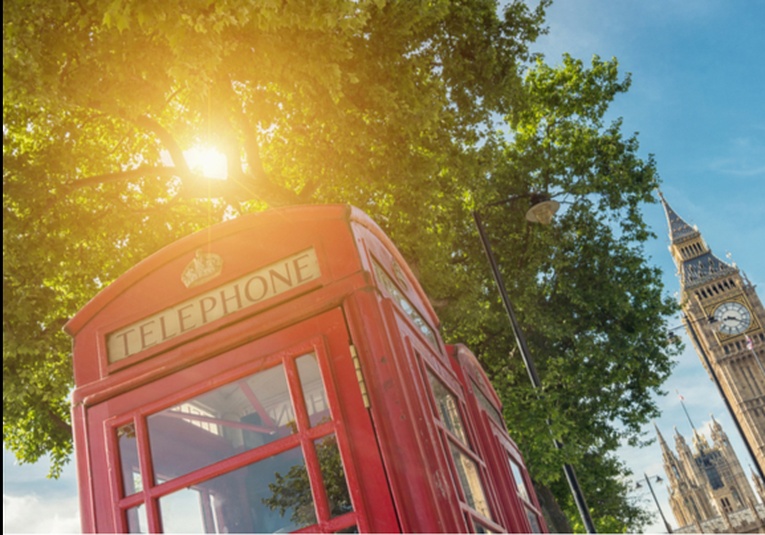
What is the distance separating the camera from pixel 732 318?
4535 inches

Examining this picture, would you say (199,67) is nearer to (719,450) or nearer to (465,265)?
(465,265)

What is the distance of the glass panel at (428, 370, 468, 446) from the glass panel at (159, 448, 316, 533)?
91 cm

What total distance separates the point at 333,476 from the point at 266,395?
52cm

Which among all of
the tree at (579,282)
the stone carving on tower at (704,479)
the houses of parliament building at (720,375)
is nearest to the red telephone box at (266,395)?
the tree at (579,282)

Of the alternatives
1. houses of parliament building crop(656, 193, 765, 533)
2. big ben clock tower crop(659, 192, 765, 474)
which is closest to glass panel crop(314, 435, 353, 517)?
houses of parliament building crop(656, 193, 765, 533)

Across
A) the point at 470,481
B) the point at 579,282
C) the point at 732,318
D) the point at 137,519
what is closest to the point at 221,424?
the point at 137,519

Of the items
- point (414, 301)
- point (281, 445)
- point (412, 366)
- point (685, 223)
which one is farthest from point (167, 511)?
point (685, 223)

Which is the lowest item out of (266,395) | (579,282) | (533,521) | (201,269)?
(533,521)

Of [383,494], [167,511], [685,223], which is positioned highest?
[685,223]

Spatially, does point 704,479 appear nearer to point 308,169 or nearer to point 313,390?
point 308,169

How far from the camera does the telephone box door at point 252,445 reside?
9.37ft

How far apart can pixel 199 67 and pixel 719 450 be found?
145 meters

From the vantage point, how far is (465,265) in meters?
19.7

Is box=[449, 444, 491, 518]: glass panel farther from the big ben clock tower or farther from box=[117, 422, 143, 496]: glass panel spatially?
the big ben clock tower
